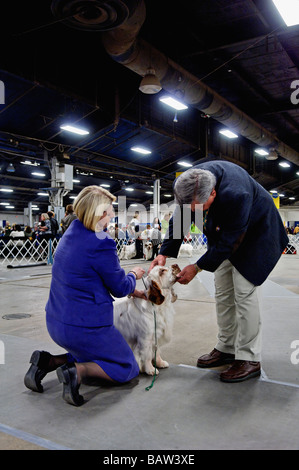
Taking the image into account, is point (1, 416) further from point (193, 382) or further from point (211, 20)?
point (211, 20)

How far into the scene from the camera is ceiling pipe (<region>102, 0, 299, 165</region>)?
5.96 metres

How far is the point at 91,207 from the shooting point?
6.95 feet

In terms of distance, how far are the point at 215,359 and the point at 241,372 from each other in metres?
0.34

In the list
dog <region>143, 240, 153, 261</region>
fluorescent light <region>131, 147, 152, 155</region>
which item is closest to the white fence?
dog <region>143, 240, 153, 261</region>

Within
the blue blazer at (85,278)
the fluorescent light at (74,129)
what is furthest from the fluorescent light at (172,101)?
the blue blazer at (85,278)

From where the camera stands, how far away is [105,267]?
2.10 m

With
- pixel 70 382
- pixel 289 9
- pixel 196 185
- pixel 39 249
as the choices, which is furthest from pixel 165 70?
pixel 39 249

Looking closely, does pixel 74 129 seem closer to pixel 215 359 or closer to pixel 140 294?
pixel 140 294

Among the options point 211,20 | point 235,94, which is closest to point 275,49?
point 211,20

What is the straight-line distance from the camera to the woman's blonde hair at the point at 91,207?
2.12 m

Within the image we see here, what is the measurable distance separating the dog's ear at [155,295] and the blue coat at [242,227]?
32 centimetres

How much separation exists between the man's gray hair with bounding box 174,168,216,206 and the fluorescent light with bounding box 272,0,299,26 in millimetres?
4242

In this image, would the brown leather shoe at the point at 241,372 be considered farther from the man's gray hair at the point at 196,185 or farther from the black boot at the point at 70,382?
the man's gray hair at the point at 196,185

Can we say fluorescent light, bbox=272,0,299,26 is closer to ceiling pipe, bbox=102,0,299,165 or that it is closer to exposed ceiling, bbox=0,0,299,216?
exposed ceiling, bbox=0,0,299,216
